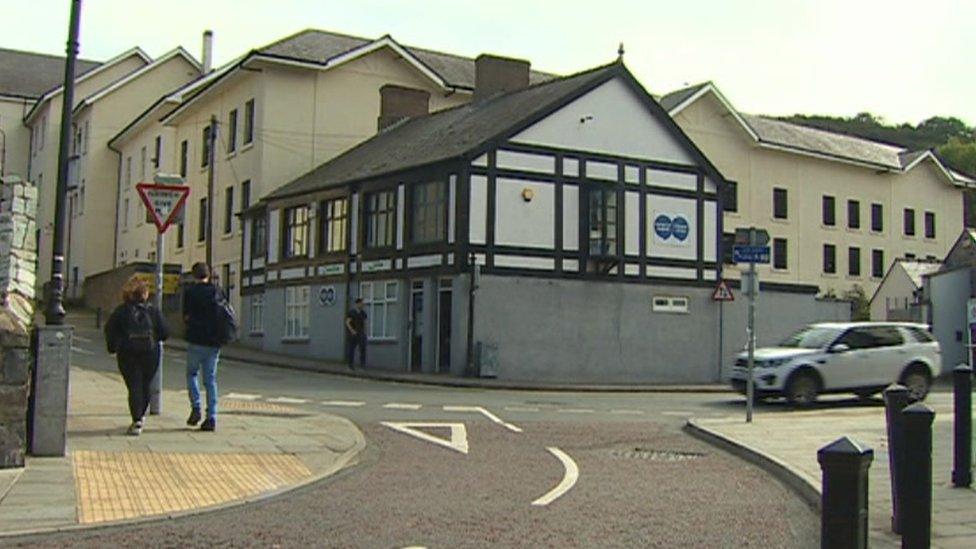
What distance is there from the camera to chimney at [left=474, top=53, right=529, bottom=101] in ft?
135

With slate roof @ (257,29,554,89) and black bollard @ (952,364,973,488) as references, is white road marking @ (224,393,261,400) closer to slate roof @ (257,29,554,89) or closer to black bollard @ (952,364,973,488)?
black bollard @ (952,364,973,488)

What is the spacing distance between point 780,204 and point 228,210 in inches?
1069

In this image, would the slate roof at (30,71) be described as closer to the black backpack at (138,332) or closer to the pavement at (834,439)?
the pavement at (834,439)

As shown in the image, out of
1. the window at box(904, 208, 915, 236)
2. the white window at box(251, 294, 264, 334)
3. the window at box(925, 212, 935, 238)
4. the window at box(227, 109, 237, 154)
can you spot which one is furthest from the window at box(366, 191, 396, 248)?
the window at box(925, 212, 935, 238)

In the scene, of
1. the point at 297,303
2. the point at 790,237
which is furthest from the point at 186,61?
the point at 790,237

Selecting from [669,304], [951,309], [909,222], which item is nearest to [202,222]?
[669,304]

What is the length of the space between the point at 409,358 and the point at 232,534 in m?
25.1

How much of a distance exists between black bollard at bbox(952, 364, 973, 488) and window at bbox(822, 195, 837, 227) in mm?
49538

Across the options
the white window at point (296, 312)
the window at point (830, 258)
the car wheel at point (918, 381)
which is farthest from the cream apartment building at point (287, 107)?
the car wheel at point (918, 381)

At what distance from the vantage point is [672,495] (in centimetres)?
1041

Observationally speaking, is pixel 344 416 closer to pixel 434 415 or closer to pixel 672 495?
pixel 434 415

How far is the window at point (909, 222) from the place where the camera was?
61181 mm

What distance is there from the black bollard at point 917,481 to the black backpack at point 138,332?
791cm

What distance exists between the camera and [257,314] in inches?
1668
